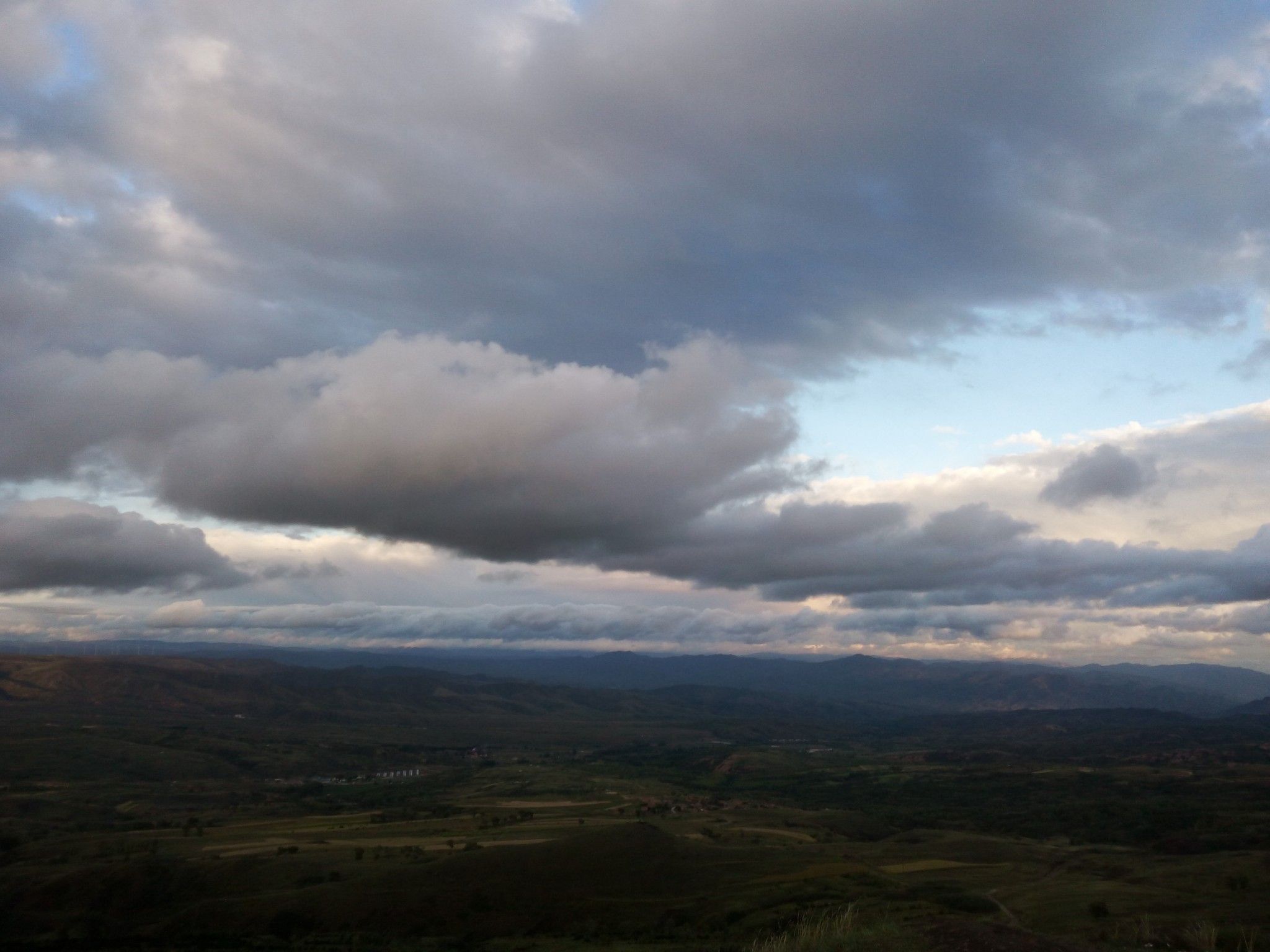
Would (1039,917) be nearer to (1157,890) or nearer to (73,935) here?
(1157,890)

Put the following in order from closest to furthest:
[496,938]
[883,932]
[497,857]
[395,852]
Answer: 1. [883,932]
2. [496,938]
3. [497,857]
4. [395,852]

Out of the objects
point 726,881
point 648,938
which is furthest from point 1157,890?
point 648,938

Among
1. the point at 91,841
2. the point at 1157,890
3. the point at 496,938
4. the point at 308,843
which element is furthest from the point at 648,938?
the point at 91,841

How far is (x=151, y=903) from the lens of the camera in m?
133

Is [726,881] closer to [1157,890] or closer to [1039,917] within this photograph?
[1039,917]

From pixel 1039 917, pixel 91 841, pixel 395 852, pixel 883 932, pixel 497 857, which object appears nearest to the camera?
pixel 883 932

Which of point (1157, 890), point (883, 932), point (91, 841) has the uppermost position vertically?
point (883, 932)

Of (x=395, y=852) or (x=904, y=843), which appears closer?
(x=395, y=852)

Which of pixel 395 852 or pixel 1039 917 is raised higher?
pixel 1039 917

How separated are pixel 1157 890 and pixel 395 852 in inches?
4687

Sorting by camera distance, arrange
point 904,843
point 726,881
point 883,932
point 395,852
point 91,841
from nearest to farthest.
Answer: point 883,932 < point 726,881 < point 395,852 < point 91,841 < point 904,843

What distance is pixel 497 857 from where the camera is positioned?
142375 mm

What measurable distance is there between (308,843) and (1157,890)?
142 meters

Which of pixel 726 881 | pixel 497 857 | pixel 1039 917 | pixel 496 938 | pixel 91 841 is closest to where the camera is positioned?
pixel 1039 917
